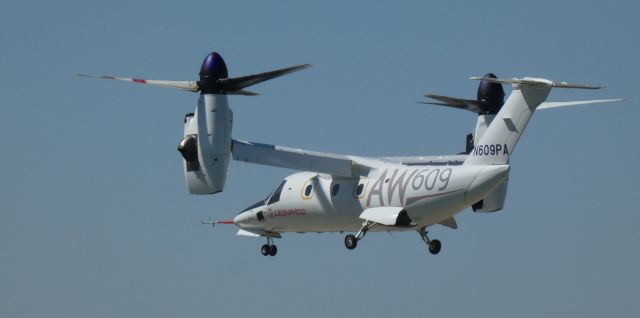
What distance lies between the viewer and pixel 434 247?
57.1m

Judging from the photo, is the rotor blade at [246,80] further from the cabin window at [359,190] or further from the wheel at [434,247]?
the wheel at [434,247]

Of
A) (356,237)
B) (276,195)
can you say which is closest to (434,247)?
(356,237)

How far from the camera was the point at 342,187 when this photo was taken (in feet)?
191

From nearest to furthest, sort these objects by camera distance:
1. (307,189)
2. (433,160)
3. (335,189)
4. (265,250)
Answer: (335,189) < (307,189) < (433,160) < (265,250)

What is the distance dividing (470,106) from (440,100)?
1214 mm

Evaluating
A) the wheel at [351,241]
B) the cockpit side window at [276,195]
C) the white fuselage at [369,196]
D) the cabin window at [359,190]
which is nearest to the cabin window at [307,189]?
the white fuselage at [369,196]

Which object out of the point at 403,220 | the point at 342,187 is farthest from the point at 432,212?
the point at 342,187

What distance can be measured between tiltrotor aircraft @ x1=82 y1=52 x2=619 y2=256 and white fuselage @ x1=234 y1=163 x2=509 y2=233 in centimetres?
4

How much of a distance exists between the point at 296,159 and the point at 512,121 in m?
8.91

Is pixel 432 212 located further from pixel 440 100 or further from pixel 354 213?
pixel 440 100

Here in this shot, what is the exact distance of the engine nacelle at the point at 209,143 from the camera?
2104 inches

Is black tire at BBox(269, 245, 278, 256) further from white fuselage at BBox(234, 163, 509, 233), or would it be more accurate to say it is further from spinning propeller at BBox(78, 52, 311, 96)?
spinning propeller at BBox(78, 52, 311, 96)

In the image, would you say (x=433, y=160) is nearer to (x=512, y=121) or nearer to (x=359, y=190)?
(x=359, y=190)

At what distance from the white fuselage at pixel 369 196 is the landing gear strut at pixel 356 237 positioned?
0.36 metres
